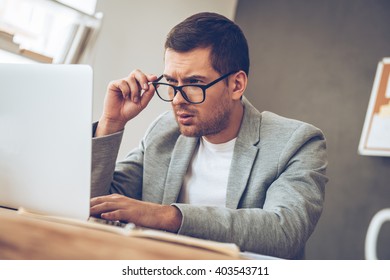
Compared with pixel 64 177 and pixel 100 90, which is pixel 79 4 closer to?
pixel 100 90

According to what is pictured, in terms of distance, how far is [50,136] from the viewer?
0.93m

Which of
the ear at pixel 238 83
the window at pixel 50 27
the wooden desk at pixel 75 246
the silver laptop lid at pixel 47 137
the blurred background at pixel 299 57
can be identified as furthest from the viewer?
the blurred background at pixel 299 57

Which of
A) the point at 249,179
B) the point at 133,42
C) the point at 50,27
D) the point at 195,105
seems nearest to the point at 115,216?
the point at 249,179

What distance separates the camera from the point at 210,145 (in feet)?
5.63

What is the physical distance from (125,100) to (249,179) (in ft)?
1.71

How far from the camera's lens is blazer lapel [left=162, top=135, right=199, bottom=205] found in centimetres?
157

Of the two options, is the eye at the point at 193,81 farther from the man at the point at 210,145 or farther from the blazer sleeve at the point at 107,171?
the blazer sleeve at the point at 107,171

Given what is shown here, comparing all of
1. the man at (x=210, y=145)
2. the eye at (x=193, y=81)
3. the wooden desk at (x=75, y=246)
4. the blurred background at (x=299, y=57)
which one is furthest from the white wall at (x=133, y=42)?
the wooden desk at (x=75, y=246)

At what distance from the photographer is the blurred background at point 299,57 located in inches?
106

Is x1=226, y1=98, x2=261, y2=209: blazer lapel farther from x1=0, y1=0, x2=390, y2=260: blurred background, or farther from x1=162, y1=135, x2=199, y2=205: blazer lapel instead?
x1=0, y1=0, x2=390, y2=260: blurred background

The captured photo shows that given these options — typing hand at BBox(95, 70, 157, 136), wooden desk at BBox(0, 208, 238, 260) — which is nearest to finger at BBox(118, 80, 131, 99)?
typing hand at BBox(95, 70, 157, 136)

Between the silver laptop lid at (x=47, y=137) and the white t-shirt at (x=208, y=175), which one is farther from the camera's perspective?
the white t-shirt at (x=208, y=175)

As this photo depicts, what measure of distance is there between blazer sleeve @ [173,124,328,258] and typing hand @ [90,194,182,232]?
0.03 meters

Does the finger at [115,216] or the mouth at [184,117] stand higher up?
the mouth at [184,117]
